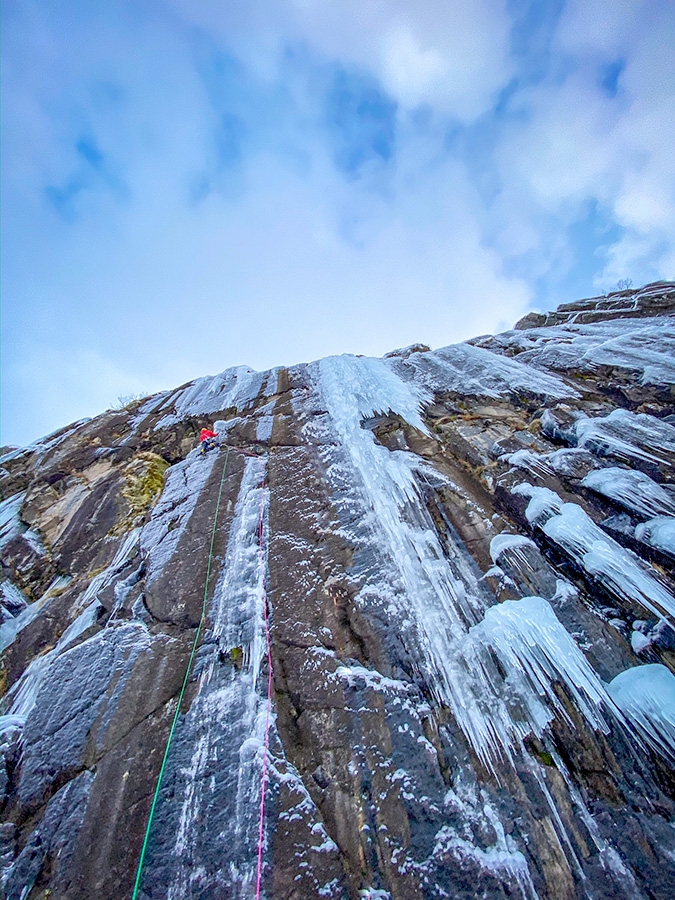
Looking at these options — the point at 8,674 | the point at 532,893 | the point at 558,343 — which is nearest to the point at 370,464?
the point at 532,893

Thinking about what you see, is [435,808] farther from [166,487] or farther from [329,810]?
[166,487]

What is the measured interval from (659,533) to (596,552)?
71 cm

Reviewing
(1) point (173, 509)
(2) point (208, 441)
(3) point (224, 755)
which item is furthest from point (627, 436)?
(2) point (208, 441)

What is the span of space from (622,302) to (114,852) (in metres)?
17.1

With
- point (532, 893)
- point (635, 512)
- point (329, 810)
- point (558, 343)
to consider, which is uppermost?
point (558, 343)

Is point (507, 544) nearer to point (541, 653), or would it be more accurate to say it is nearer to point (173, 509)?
point (541, 653)

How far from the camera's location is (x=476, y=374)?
8.81 metres

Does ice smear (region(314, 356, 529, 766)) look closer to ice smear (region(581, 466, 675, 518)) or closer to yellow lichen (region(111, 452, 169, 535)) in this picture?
ice smear (region(581, 466, 675, 518))

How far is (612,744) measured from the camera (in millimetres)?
3191

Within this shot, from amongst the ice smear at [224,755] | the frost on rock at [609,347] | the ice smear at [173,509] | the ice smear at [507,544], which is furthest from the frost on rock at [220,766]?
the frost on rock at [609,347]

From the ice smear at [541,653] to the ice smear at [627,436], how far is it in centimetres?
296

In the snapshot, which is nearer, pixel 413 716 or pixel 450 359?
pixel 413 716

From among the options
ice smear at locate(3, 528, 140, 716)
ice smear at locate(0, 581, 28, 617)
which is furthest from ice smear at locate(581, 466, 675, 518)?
ice smear at locate(0, 581, 28, 617)

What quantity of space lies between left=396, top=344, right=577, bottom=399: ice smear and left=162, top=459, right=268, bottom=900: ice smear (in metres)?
6.17
